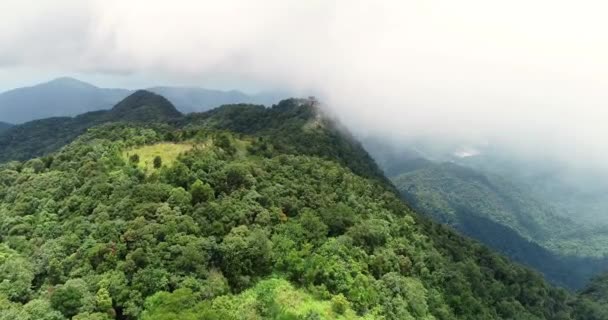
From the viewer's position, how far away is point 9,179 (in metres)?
81.1

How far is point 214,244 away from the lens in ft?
187

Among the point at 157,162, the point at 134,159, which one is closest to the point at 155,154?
the point at 134,159

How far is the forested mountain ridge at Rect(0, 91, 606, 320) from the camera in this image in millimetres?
51969

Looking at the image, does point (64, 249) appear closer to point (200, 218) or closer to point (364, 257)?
point (200, 218)

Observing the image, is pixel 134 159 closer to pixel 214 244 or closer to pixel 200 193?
pixel 200 193

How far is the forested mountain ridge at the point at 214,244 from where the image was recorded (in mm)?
51969

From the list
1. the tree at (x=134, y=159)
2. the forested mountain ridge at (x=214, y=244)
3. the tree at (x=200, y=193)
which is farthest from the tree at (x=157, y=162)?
the tree at (x=200, y=193)

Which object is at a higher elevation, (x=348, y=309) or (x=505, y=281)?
(x=348, y=309)

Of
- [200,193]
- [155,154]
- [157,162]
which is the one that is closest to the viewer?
[200,193]

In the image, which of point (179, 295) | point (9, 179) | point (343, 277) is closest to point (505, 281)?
point (343, 277)

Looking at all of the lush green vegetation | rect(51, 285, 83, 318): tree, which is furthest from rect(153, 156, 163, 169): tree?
rect(51, 285, 83, 318): tree

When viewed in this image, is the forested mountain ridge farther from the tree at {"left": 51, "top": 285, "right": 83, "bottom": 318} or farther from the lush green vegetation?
the lush green vegetation

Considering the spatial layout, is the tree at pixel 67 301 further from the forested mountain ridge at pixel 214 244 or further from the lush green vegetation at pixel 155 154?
the lush green vegetation at pixel 155 154

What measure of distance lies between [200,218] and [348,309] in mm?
19024
